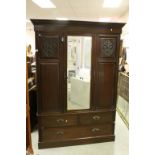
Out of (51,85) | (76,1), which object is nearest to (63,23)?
(51,85)

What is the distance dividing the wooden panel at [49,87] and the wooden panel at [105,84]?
0.65 metres

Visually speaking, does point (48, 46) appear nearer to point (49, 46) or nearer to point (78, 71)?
point (49, 46)

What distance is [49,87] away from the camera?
2.64m

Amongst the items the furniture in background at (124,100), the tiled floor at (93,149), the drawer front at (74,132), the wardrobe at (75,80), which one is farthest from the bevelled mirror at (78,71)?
the furniture in background at (124,100)

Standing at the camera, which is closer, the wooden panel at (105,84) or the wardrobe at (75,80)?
the wardrobe at (75,80)

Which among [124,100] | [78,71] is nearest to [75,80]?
[78,71]

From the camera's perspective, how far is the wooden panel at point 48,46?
2.53 m

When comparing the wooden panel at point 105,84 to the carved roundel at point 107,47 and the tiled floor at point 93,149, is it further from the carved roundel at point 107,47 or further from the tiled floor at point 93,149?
the tiled floor at point 93,149

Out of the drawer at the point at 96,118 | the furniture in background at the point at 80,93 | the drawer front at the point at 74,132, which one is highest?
the furniture in background at the point at 80,93

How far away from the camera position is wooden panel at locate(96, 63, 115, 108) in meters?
2.80

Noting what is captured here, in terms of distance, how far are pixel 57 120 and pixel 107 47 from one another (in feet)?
4.46
